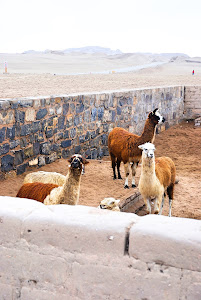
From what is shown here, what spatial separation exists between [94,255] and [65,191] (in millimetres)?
2449

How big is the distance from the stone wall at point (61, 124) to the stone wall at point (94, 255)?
5.02m

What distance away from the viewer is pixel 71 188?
5043 mm

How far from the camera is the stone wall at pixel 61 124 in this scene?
7836 mm

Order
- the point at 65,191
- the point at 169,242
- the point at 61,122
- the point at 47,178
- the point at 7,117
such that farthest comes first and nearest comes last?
the point at 61,122
the point at 7,117
the point at 47,178
the point at 65,191
the point at 169,242

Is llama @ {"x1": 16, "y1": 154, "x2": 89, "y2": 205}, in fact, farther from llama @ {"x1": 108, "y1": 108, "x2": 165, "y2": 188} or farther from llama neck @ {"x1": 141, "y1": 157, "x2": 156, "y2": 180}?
llama @ {"x1": 108, "y1": 108, "x2": 165, "y2": 188}

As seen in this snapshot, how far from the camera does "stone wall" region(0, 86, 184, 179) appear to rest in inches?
309

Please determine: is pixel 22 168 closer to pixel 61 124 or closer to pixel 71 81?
pixel 61 124

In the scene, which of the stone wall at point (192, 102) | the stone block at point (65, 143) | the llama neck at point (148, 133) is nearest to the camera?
the llama neck at point (148, 133)

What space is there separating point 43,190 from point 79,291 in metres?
2.72

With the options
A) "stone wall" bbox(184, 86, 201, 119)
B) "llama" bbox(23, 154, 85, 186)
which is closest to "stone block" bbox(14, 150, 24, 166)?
"llama" bbox(23, 154, 85, 186)

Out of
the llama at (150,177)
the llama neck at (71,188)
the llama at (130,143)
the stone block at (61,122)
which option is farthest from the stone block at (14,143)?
the llama neck at (71,188)

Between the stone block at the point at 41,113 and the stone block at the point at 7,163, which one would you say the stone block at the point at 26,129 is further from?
the stone block at the point at 7,163

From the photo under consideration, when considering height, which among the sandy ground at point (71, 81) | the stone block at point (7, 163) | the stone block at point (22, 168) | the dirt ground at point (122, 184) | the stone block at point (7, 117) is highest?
the sandy ground at point (71, 81)

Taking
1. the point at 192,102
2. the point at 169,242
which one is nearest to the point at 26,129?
the point at 169,242
